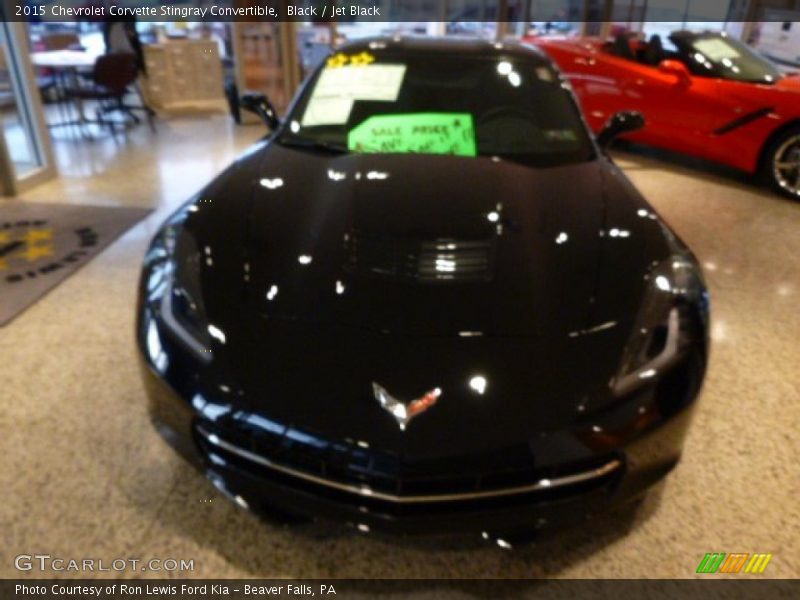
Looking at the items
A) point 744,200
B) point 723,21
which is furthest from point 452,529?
point 723,21

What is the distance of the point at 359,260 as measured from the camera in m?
1.38

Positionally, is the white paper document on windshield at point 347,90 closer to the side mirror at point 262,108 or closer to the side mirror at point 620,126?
the side mirror at point 262,108

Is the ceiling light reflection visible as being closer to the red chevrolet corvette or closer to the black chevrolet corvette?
the black chevrolet corvette

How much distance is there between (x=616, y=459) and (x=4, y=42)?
A: 14.8 feet

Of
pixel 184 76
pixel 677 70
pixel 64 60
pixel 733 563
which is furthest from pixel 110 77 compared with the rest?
pixel 733 563

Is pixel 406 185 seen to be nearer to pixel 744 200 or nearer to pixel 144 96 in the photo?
pixel 744 200

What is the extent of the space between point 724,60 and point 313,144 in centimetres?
372

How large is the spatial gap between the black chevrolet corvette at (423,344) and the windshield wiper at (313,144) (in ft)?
0.66

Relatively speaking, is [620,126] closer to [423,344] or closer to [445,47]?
[445,47]

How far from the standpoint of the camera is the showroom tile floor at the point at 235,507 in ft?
4.51

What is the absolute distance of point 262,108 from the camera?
241 cm

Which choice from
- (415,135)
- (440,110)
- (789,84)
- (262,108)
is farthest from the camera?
(789,84)

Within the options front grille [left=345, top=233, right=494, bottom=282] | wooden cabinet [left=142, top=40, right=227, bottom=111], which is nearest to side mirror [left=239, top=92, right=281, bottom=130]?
front grille [left=345, top=233, right=494, bottom=282]

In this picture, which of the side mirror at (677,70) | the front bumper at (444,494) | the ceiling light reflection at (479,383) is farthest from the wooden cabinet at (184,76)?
the ceiling light reflection at (479,383)
